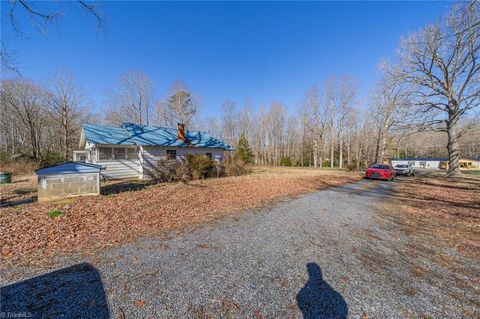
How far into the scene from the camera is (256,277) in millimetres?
2758

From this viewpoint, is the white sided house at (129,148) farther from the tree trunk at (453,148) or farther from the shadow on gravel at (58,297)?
the tree trunk at (453,148)

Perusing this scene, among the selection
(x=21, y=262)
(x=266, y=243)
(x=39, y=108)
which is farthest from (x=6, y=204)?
(x=39, y=108)

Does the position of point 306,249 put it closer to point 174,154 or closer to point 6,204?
point 6,204

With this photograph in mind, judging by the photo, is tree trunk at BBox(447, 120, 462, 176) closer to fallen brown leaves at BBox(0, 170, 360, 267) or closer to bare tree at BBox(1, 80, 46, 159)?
fallen brown leaves at BBox(0, 170, 360, 267)

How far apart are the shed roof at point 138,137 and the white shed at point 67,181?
6.26 metres

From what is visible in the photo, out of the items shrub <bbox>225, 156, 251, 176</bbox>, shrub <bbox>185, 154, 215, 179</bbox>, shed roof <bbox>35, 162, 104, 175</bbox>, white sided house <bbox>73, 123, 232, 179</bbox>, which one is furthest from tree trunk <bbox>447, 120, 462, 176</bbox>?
shed roof <bbox>35, 162, 104, 175</bbox>

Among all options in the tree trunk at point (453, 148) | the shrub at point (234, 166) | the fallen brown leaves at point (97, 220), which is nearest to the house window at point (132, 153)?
the shrub at point (234, 166)

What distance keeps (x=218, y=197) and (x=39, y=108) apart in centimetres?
3208

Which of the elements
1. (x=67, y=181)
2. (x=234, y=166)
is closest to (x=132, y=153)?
(x=67, y=181)

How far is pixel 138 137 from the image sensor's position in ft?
48.4

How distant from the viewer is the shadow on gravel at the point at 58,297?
2.04 meters

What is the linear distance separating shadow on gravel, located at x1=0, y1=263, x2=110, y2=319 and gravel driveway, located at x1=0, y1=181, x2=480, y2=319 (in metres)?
0.01

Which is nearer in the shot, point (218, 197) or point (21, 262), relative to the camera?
point (21, 262)

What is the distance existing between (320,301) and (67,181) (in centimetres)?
915
